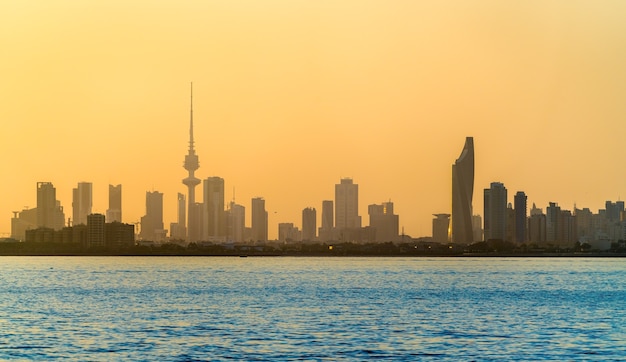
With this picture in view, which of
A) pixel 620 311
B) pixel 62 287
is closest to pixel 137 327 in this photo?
pixel 620 311

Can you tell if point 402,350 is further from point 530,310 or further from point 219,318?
point 530,310

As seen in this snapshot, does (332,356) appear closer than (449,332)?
Yes

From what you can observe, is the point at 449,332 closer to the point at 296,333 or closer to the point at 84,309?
the point at 296,333

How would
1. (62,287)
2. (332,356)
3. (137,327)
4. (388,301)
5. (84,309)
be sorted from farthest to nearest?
(62,287)
(388,301)
(84,309)
(137,327)
(332,356)

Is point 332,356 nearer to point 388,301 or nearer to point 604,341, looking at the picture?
point 604,341

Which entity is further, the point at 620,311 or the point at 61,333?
the point at 620,311

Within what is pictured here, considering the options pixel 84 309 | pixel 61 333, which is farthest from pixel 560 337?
pixel 84 309

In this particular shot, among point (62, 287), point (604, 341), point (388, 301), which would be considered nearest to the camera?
point (604, 341)

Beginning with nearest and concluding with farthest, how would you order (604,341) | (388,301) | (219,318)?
(604,341) → (219,318) → (388,301)

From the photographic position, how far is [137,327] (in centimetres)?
7912

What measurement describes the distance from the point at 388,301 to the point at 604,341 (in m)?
41.4

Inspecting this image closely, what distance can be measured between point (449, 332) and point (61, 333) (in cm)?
2733

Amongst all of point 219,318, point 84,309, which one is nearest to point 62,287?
point 84,309

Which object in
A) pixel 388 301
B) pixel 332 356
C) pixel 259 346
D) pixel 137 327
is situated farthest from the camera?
pixel 388 301
